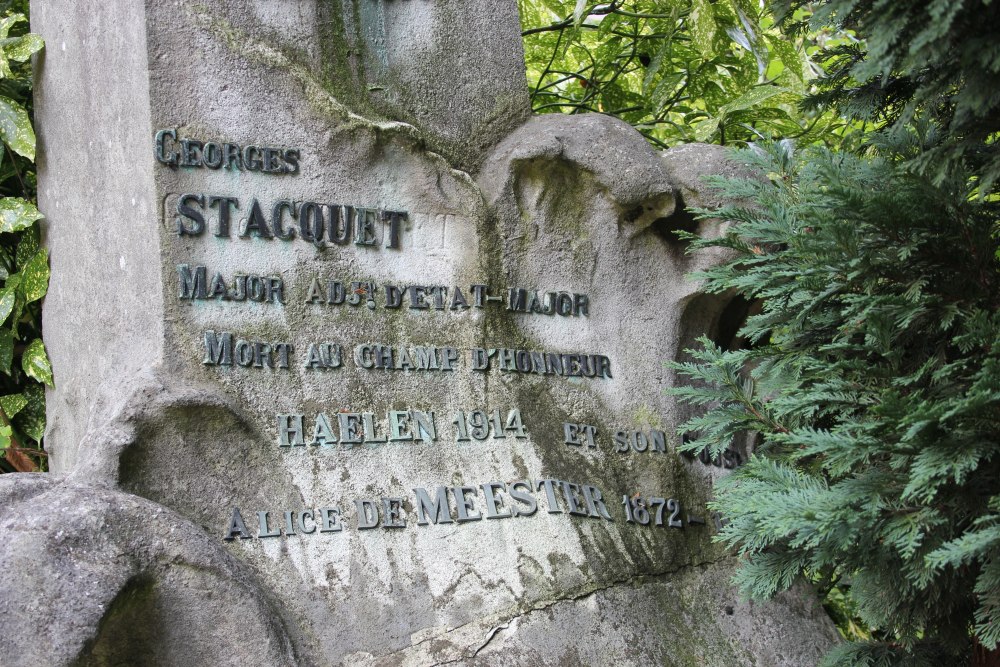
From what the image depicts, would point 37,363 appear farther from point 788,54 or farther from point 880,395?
point 788,54

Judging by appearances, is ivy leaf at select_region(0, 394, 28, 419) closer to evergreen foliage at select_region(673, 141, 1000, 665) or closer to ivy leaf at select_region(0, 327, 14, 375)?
ivy leaf at select_region(0, 327, 14, 375)

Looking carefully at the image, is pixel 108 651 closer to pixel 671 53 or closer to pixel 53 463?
pixel 53 463

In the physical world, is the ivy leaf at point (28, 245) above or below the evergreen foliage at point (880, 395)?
above

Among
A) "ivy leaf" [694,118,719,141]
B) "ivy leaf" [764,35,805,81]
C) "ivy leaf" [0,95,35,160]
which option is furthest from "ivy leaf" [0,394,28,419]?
"ivy leaf" [764,35,805,81]

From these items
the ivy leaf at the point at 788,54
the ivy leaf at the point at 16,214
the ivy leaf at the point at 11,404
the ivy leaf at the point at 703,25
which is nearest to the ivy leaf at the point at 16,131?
the ivy leaf at the point at 16,214

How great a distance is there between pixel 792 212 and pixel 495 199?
1210mm

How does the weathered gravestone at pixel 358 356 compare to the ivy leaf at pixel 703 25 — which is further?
the ivy leaf at pixel 703 25

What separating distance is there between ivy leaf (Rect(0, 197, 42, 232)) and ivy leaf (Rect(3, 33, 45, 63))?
0.55 meters

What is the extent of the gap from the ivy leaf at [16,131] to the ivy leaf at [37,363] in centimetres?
74

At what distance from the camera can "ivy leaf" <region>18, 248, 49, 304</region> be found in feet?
15.4

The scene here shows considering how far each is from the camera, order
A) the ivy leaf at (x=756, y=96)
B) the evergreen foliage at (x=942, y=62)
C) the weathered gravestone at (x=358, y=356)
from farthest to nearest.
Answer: the ivy leaf at (x=756, y=96)
the weathered gravestone at (x=358, y=356)
the evergreen foliage at (x=942, y=62)

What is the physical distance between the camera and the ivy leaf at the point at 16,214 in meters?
4.61

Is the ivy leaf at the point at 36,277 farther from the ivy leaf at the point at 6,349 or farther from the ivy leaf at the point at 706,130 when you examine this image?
the ivy leaf at the point at 706,130

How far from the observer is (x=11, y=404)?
482 centimetres
